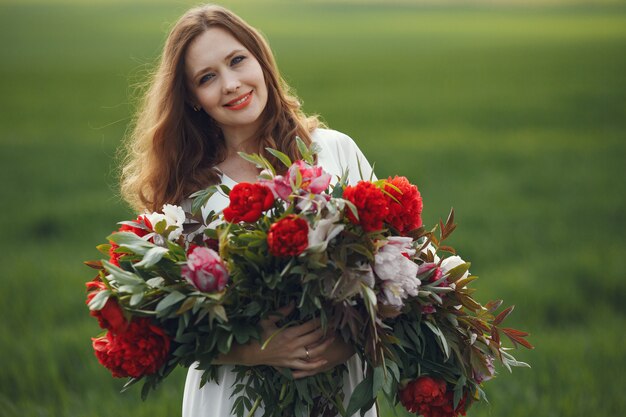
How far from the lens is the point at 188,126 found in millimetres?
3080

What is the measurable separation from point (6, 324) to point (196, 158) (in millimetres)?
3354

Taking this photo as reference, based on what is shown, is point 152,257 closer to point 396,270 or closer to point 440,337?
point 396,270

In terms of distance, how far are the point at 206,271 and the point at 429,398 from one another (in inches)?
30.6

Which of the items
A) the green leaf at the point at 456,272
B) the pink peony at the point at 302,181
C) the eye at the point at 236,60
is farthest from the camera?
the eye at the point at 236,60

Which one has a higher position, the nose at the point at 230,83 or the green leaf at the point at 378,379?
the nose at the point at 230,83

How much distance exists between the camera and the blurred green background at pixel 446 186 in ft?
15.6

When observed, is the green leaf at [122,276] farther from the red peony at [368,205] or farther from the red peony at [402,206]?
the red peony at [402,206]

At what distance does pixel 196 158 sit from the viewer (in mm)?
3041

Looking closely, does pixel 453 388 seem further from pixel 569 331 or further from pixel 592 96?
pixel 592 96

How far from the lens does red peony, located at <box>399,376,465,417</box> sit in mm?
2371

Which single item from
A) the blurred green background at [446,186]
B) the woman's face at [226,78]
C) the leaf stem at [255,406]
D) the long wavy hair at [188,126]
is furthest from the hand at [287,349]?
the blurred green background at [446,186]

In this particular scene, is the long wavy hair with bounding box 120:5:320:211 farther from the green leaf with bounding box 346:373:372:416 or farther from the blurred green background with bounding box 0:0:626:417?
the green leaf with bounding box 346:373:372:416

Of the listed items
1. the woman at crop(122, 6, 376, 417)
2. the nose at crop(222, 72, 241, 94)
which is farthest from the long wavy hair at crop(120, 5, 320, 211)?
the nose at crop(222, 72, 241, 94)

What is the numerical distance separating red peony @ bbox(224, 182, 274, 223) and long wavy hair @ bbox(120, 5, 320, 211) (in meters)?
0.73
